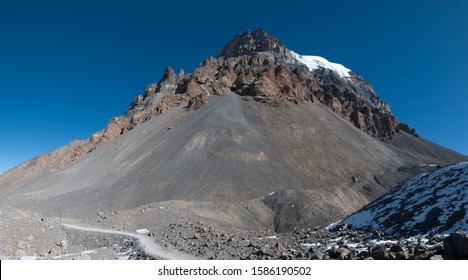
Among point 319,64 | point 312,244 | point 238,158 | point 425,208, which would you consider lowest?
point 312,244

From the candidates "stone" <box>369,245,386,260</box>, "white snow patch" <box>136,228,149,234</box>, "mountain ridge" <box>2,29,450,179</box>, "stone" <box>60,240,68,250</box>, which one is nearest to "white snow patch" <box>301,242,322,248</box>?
"stone" <box>369,245,386,260</box>

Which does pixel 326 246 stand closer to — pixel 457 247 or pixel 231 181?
pixel 457 247

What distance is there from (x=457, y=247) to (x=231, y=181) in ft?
139

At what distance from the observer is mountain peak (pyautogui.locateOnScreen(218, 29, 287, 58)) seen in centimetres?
17750

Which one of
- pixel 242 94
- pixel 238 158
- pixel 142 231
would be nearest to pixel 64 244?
pixel 142 231

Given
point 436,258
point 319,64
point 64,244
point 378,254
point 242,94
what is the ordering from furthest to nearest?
point 319,64, point 242,94, point 64,244, point 378,254, point 436,258

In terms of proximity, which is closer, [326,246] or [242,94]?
[326,246]

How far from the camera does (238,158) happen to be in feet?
195

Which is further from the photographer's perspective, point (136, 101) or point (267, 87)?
point (136, 101)

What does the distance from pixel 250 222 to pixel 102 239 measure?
60.7 ft

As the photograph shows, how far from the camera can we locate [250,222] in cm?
3806

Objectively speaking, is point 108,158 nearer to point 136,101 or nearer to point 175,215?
point 175,215
